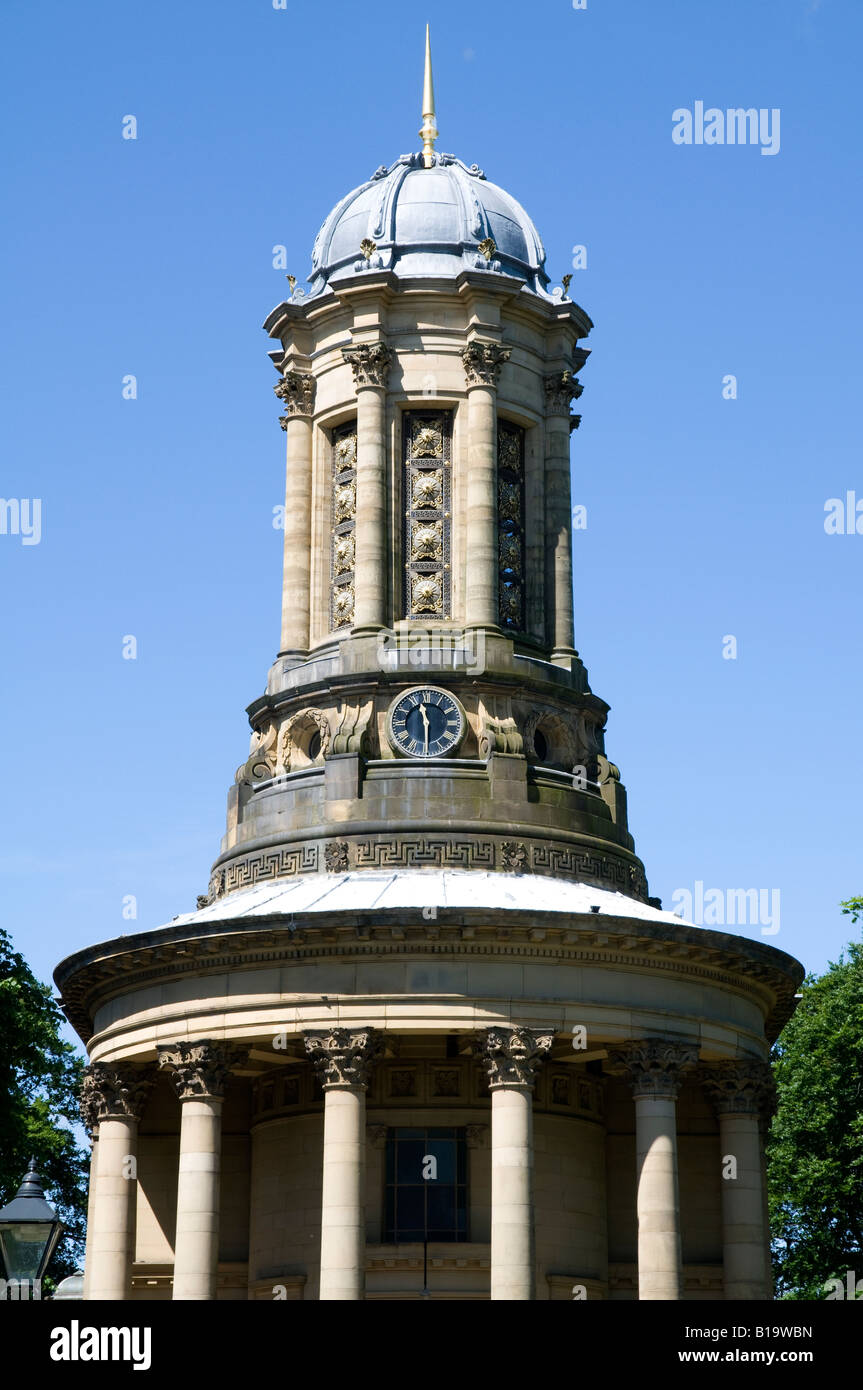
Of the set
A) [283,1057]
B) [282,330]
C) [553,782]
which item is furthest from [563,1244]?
[282,330]

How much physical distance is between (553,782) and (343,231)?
18849mm

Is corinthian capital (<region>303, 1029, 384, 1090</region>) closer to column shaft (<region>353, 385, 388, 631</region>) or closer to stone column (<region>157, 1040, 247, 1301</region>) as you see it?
stone column (<region>157, 1040, 247, 1301</region>)

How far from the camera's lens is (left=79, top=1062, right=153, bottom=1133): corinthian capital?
54.9 meters

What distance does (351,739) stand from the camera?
56750 millimetres

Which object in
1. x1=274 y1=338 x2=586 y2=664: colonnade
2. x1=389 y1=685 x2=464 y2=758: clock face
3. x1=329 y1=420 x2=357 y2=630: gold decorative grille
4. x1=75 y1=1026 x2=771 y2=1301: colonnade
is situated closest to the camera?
x1=75 y1=1026 x2=771 y2=1301: colonnade

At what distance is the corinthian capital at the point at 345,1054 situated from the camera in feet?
164

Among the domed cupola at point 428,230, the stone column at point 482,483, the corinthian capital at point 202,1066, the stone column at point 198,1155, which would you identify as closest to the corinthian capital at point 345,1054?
the corinthian capital at point 202,1066

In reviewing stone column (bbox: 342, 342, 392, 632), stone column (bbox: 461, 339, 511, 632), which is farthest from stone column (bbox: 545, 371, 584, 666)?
stone column (bbox: 342, 342, 392, 632)

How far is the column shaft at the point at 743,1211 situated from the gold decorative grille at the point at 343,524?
1769 cm

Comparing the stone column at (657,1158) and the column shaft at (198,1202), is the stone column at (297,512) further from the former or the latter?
Result: the stone column at (657,1158)

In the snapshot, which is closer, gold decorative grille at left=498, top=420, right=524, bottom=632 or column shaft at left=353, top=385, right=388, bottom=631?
column shaft at left=353, top=385, right=388, bottom=631

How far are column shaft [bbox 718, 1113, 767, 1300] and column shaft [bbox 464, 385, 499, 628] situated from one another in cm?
1498
